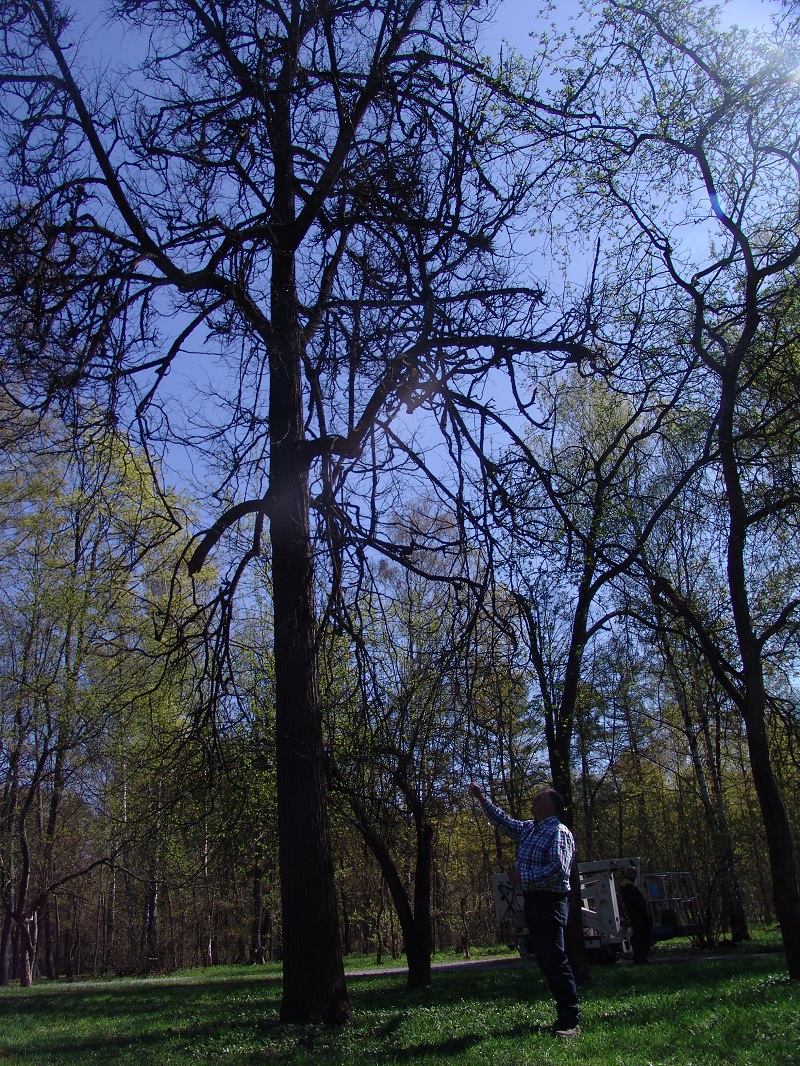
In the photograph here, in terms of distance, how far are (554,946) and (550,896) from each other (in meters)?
0.31

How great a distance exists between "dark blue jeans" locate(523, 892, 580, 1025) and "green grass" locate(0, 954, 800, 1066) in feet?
0.67

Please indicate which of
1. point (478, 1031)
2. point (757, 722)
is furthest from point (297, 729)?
point (757, 722)

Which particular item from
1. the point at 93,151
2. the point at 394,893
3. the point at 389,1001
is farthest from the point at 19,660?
the point at 93,151

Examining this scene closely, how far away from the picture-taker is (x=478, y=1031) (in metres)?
5.84

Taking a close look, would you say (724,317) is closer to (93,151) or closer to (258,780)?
(93,151)

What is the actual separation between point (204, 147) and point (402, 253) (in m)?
2.02

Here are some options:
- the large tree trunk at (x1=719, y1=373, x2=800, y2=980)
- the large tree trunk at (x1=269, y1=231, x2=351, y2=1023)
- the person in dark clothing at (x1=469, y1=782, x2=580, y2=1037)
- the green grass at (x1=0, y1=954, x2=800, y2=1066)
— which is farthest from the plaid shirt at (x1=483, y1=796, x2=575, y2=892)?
the large tree trunk at (x1=719, y1=373, x2=800, y2=980)

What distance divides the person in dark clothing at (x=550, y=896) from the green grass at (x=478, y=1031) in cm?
25

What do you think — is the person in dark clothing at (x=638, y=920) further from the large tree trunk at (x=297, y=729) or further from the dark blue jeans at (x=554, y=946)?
the dark blue jeans at (x=554, y=946)

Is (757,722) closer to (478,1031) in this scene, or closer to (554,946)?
(554,946)

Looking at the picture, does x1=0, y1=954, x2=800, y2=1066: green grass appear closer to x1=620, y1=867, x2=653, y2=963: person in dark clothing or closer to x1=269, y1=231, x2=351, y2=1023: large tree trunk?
x1=269, y1=231, x2=351, y2=1023: large tree trunk

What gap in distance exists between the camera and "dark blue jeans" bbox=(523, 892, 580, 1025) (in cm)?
545

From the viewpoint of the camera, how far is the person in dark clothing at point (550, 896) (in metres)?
5.46

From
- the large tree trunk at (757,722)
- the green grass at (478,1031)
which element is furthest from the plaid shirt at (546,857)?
the large tree trunk at (757,722)
